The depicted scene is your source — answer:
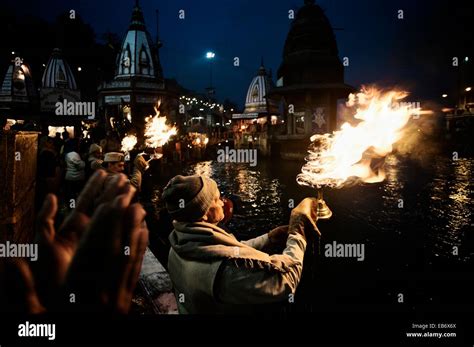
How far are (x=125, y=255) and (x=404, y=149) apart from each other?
127ft

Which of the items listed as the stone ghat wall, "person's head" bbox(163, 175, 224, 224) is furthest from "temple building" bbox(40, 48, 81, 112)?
"person's head" bbox(163, 175, 224, 224)

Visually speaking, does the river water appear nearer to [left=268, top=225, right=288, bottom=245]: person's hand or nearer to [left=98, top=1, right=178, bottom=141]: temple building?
[left=268, top=225, right=288, bottom=245]: person's hand

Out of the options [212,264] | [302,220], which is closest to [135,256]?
[212,264]

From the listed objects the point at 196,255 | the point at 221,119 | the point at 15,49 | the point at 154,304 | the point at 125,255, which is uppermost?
the point at 15,49

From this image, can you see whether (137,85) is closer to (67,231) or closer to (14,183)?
(14,183)

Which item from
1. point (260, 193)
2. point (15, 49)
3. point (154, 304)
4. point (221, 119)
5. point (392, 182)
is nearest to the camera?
point (154, 304)

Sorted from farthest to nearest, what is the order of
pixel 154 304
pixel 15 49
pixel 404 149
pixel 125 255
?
pixel 15 49 < pixel 404 149 < pixel 154 304 < pixel 125 255

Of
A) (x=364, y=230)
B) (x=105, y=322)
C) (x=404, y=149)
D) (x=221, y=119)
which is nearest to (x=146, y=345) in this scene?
(x=105, y=322)

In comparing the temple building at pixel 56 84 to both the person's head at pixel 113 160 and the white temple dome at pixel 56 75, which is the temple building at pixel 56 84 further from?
the person's head at pixel 113 160

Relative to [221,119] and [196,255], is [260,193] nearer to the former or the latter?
[196,255]

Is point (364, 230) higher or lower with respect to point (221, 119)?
lower

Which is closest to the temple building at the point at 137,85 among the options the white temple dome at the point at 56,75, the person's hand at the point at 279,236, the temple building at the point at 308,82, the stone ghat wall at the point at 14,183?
the white temple dome at the point at 56,75

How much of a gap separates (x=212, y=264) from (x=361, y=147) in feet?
9.53

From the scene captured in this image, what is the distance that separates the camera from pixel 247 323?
205 cm
